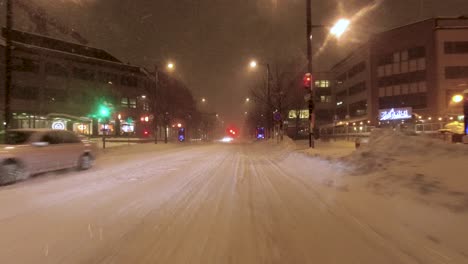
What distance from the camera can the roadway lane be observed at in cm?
522

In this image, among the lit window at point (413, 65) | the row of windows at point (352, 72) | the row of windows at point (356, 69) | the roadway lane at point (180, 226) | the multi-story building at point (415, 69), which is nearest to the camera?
the roadway lane at point (180, 226)

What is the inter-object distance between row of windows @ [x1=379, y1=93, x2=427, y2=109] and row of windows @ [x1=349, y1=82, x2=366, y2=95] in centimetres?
731

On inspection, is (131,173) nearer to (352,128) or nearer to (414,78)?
(352,128)

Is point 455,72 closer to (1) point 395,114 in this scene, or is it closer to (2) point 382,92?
(1) point 395,114

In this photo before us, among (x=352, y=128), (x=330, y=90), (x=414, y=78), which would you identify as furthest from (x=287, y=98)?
(x=330, y=90)

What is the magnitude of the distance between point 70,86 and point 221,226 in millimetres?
64224

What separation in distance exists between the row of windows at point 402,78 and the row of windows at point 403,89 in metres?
0.61

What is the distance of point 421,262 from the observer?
16.1 ft

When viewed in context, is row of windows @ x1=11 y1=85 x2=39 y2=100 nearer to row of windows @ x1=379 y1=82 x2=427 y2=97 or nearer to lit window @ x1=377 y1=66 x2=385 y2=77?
lit window @ x1=377 y1=66 x2=385 y2=77

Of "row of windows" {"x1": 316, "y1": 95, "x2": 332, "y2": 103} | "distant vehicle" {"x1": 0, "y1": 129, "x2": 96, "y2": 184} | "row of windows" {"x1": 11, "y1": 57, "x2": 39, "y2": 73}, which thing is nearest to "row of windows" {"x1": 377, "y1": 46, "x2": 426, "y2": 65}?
"row of windows" {"x1": 316, "y1": 95, "x2": 332, "y2": 103}

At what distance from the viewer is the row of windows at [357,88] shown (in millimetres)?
75125

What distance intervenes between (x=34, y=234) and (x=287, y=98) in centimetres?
4525

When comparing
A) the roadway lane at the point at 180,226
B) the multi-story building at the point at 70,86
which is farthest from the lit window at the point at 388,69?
the roadway lane at the point at 180,226

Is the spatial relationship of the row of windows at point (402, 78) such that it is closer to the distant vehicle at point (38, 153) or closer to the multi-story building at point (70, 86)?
the multi-story building at point (70, 86)
